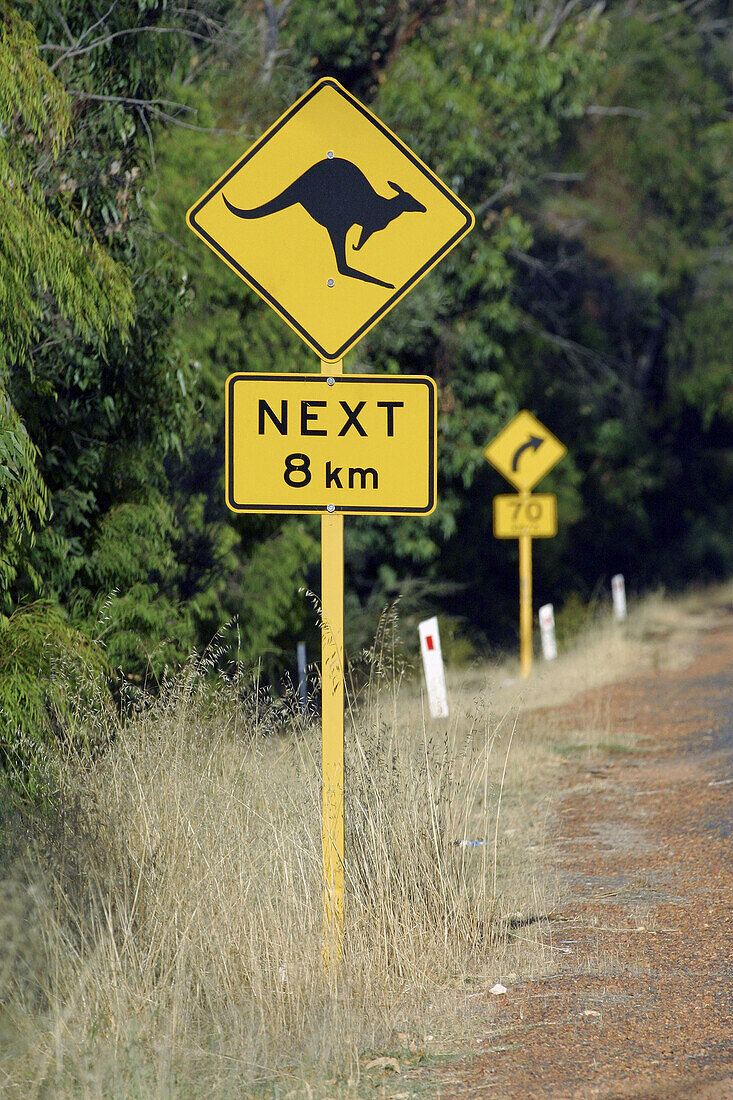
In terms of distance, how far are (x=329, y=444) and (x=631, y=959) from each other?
8.22 ft

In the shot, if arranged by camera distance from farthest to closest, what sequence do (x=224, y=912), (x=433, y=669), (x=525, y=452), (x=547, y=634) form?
(x=547, y=634) → (x=525, y=452) → (x=433, y=669) → (x=224, y=912)

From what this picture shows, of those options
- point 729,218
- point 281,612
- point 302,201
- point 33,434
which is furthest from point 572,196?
point 302,201

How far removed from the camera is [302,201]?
5215mm

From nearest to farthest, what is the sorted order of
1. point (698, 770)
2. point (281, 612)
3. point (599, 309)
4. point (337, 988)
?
point (337, 988), point (698, 770), point (281, 612), point (599, 309)

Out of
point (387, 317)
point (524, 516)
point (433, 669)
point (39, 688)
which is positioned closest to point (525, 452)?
point (524, 516)

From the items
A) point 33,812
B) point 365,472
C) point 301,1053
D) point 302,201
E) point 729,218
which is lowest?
point 301,1053

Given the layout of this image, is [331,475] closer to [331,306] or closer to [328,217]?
[331,306]

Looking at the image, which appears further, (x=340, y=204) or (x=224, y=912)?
(x=340, y=204)

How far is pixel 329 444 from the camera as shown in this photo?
16.6 ft

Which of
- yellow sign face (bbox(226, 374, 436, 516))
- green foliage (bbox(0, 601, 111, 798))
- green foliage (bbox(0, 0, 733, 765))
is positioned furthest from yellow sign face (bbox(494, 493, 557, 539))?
yellow sign face (bbox(226, 374, 436, 516))

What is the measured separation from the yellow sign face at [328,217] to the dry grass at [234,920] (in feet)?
5.21

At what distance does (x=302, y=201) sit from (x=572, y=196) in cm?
2347

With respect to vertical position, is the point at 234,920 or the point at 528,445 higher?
the point at 528,445

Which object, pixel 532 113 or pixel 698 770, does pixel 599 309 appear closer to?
pixel 532 113
